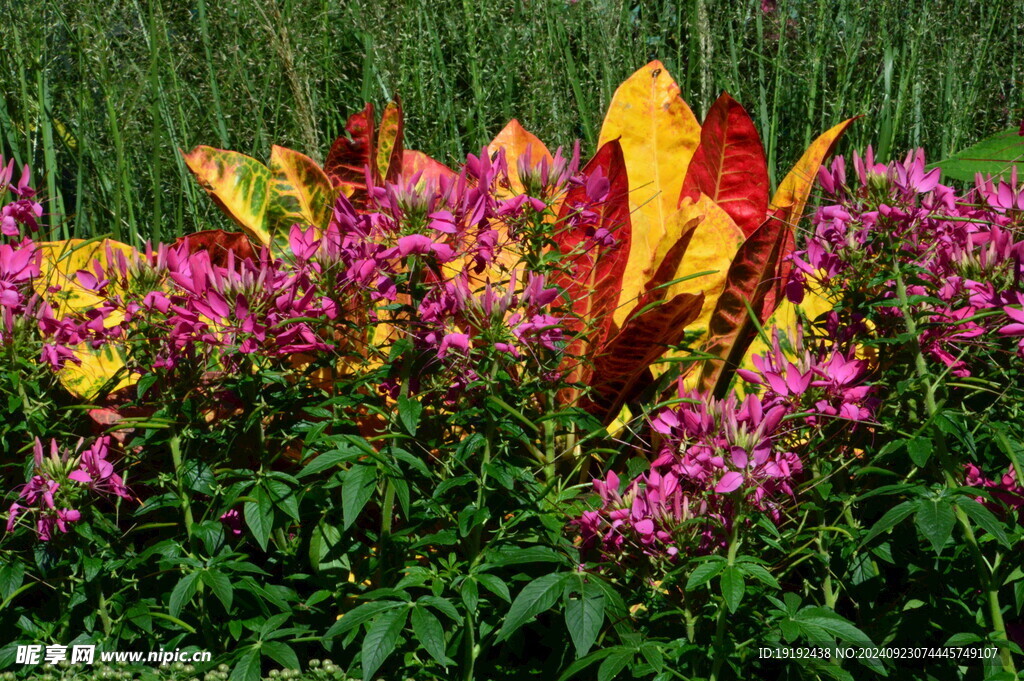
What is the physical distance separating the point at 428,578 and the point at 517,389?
281 millimetres

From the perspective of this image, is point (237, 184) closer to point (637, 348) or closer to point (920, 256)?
point (637, 348)

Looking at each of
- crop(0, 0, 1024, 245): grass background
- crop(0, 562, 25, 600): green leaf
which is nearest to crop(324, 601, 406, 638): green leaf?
crop(0, 562, 25, 600): green leaf

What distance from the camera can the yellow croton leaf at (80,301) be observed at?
5.56 ft

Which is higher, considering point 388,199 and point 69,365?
point 388,199

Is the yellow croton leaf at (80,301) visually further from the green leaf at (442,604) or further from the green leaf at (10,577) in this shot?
the green leaf at (442,604)

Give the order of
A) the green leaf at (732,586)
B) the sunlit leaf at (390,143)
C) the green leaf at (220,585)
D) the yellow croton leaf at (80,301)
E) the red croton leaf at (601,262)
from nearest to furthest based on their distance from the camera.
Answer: the green leaf at (732,586), the green leaf at (220,585), the yellow croton leaf at (80,301), the red croton leaf at (601,262), the sunlit leaf at (390,143)

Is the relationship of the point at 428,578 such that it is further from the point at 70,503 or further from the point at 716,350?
the point at 716,350

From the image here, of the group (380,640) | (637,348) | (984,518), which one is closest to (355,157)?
(637,348)

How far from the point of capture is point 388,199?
141 cm

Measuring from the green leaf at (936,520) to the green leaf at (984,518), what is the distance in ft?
0.05

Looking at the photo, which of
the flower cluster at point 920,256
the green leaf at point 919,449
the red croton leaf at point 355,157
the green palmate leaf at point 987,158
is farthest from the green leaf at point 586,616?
the green palmate leaf at point 987,158

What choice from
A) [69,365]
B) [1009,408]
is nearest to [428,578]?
[1009,408]

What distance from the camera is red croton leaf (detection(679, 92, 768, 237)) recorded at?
2.07m

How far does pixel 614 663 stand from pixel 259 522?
1.65ft
